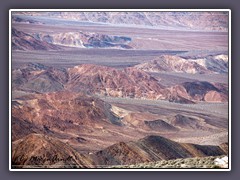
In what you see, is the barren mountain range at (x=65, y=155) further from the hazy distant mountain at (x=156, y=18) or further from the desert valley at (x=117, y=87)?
the hazy distant mountain at (x=156, y=18)

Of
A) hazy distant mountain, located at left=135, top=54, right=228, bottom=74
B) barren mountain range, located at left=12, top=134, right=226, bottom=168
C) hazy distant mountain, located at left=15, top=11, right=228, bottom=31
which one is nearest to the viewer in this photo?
barren mountain range, located at left=12, top=134, right=226, bottom=168

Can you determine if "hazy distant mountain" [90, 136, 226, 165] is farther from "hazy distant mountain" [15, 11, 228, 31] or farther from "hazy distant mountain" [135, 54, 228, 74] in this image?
"hazy distant mountain" [15, 11, 228, 31]

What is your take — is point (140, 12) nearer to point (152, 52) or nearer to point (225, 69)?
point (152, 52)

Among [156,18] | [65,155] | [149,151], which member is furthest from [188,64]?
[65,155]

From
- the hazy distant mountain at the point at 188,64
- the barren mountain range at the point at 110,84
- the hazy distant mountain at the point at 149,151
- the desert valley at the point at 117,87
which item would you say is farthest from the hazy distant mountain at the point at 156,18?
the hazy distant mountain at the point at 149,151

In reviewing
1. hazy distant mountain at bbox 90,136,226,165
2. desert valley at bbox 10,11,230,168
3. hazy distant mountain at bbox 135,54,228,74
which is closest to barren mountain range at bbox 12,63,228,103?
desert valley at bbox 10,11,230,168

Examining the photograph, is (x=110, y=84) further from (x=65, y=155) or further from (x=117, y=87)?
(x=65, y=155)
